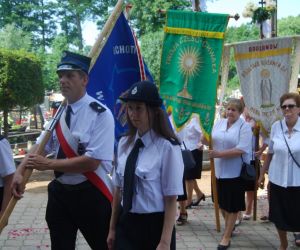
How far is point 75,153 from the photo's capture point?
343 cm

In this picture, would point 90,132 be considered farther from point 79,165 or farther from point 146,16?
point 146,16

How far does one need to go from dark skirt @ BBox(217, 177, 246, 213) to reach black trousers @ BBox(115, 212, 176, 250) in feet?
9.91

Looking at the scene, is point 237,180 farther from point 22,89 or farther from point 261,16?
point 22,89

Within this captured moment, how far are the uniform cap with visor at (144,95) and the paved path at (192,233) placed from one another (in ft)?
10.9

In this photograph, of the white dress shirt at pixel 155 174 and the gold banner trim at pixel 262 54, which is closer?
the white dress shirt at pixel 155 174

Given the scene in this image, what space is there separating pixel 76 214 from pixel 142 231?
76cm

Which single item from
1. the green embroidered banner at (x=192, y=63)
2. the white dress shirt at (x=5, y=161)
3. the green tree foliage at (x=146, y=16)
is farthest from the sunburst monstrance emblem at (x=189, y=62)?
the green tree foliage at (x=146, y=16)

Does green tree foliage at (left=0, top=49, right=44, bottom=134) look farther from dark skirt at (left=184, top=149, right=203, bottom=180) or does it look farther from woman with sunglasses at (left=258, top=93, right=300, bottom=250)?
woman with sunglasses at (left=258, top=93, right=300, bottom=250)

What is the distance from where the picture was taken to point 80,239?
20.4ft

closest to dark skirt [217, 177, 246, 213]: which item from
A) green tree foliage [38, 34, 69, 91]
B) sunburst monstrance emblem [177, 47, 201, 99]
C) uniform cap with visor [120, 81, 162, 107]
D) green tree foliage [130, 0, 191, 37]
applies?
sunburst monstrance emblem [177, 47, 201, 99]

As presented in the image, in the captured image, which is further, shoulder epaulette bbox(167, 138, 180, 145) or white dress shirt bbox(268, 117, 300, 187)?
white dress shirt bbox(268, 117, 300, 187)

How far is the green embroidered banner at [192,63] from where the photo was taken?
6.27 meters

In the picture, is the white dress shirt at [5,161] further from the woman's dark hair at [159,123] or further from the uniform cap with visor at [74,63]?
the woman's dark hair at [159,123]

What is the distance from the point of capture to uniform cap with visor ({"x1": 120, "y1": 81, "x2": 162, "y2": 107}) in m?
2.95
